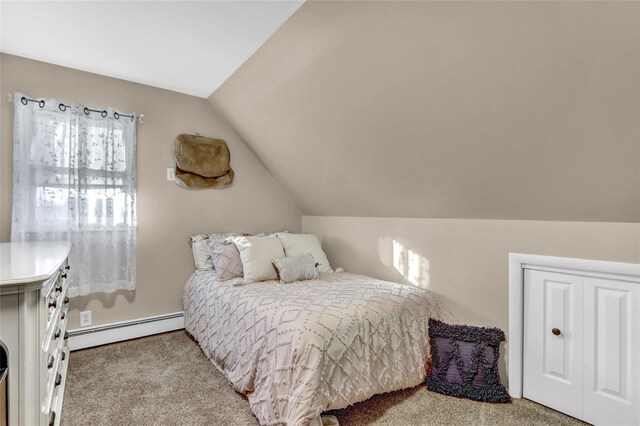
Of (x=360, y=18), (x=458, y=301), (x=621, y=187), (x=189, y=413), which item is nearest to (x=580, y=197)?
(x=621, y=187)

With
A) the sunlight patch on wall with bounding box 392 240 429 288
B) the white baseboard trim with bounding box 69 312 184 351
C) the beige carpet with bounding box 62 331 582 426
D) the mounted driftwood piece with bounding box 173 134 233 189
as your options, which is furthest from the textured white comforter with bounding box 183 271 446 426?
the mounted driftwood piece with bounding box 173 134 233 189

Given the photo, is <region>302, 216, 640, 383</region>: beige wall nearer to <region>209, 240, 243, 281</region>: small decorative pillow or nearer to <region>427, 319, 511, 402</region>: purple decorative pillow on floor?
<region>427, 319, 511, 402</region>: purple decorative pillow on floor

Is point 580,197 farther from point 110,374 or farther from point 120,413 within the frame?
point 110,374

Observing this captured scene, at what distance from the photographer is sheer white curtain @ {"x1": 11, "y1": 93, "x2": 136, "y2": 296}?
94.3 inches

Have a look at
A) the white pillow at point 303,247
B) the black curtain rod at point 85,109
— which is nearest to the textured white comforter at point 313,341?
Answer: the white pillow at point 303,247

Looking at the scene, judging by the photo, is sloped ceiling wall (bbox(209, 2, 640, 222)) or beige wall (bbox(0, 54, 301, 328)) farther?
beige wall (bbox(0, 54, 301, 328))

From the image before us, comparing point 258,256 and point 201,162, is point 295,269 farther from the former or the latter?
point 201,162

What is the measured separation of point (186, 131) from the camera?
125 inches

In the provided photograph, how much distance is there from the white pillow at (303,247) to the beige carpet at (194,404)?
44.9 inches

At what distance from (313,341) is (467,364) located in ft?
3.75

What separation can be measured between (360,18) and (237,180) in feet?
7.27

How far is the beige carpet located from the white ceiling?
2295mm

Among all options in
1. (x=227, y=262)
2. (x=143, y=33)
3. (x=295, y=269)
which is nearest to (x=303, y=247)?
(x=295, y=269)

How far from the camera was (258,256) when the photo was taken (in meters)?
2.68
